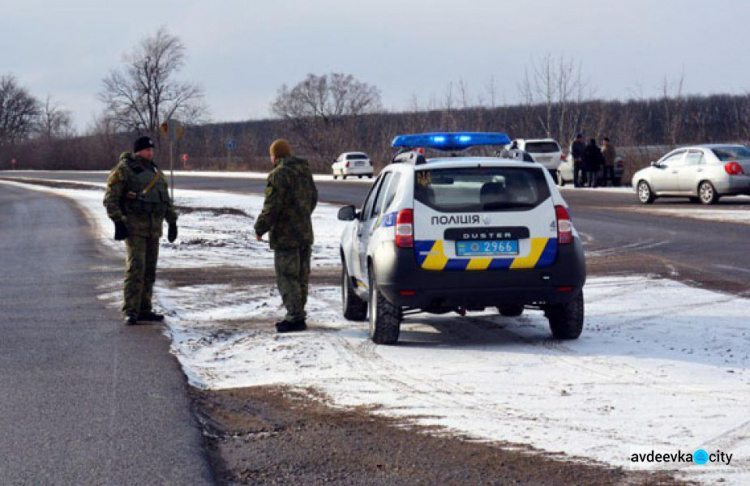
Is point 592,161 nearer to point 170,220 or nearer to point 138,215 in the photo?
point 170,220

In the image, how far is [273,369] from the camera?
8.15m

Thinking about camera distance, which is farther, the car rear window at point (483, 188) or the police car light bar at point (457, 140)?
the police car light bar at point (457, 140)

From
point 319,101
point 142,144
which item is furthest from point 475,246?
point 319,101

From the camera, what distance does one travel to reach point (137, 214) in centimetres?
1073

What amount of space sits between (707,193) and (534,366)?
21875 millimetres

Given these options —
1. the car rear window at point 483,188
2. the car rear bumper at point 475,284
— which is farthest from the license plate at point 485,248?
the car rear window at point 483,188

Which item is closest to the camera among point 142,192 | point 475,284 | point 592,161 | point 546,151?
point 475,284

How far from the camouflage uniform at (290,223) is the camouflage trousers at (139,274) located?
4.63 feet

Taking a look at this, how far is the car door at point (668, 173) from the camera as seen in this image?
28875mm

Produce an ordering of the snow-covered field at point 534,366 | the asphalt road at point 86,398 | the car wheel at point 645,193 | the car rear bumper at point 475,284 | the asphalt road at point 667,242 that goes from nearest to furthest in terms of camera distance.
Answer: the asphalt road at point 86,398 → the snow-covered field at point 534,366 → the car rear bumper at point 475,284 → the asphalt road at point 667,242 → the car wheel at point 645,193

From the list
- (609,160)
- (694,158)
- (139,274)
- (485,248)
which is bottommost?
(139,274)

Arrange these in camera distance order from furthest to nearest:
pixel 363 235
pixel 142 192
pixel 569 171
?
pixel 569 171
pixel 142 192
pixel 363 235

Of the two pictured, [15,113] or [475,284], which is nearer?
[475,284]

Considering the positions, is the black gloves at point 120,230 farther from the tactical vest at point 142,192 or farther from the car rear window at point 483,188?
the car rear window at point 483,188
